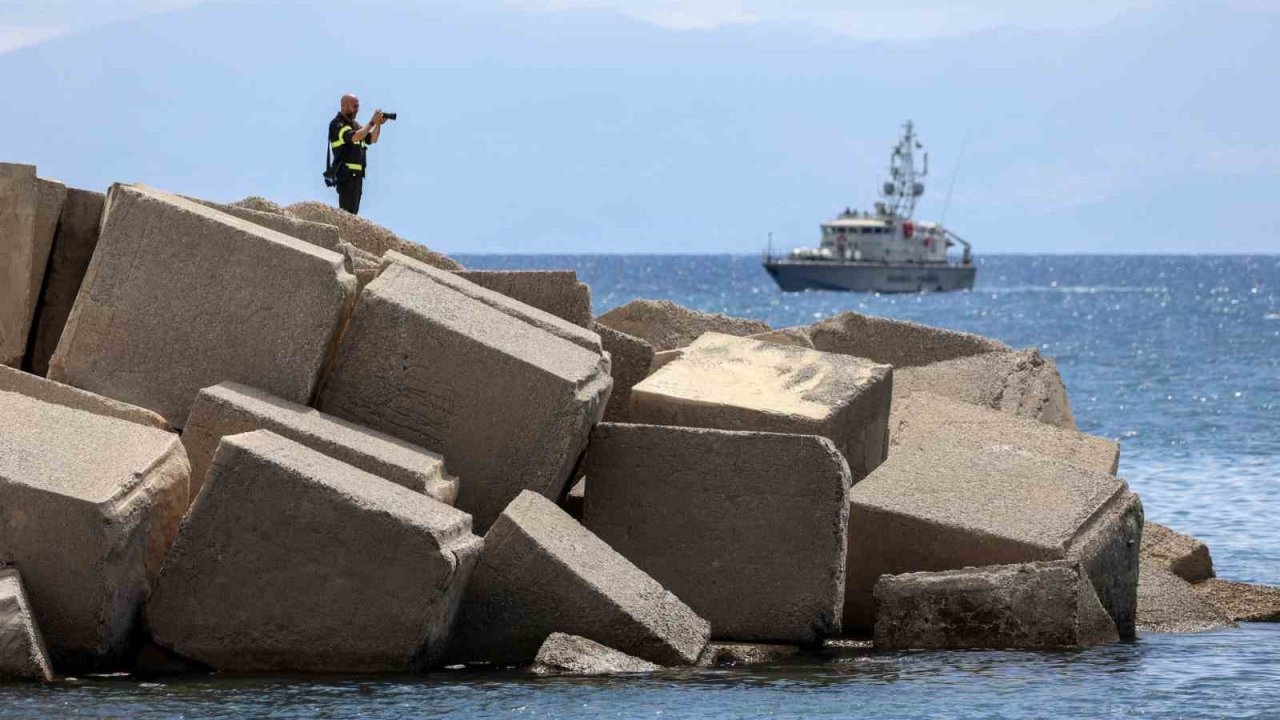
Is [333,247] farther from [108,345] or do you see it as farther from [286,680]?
[286,680]

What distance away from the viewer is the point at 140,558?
644cm

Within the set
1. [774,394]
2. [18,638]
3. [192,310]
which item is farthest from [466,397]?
[18,638]

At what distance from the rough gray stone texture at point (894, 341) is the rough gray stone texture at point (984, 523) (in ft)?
9.32

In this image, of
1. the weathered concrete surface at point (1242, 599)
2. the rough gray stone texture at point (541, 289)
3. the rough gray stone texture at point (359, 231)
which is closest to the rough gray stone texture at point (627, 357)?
the rough gray stone texture at point (541, 289)

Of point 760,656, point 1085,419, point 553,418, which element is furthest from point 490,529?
point 1085,419

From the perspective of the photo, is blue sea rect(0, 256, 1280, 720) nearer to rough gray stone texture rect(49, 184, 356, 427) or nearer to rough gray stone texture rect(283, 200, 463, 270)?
rough gray stone texture rect(49, 184, 356, 427)

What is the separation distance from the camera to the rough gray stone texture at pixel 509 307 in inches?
318

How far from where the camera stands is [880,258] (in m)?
84.1

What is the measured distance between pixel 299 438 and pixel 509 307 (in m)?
1.57

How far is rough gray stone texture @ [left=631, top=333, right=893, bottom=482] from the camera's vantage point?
319 inches

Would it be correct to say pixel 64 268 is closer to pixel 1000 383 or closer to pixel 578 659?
pixel 578 659

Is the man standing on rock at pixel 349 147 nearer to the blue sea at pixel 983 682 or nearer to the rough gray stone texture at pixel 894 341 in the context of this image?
the rough gray stone texture at pixel 894 341

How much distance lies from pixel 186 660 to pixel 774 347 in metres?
3.44

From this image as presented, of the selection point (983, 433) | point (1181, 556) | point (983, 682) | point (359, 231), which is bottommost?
point (983, 682)
